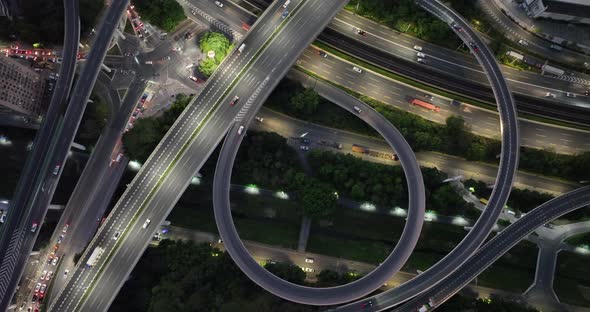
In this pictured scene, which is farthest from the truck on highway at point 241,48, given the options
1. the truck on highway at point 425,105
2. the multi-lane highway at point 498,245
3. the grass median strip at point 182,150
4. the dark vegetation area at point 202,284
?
the multi-lane highway at point 498,245

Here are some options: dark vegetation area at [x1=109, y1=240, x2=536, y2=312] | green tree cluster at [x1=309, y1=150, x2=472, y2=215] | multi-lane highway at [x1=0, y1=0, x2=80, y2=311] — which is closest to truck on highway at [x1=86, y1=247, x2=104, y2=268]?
dark vegetation area at [x1=109, y1=240, x2=536, y2=312]

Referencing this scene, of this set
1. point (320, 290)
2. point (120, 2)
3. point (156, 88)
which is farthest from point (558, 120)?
point (120, 2)

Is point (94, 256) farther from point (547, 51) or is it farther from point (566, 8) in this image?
point (566, 8)

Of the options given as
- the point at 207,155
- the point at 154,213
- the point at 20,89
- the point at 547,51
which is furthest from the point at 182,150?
the point at 547,51

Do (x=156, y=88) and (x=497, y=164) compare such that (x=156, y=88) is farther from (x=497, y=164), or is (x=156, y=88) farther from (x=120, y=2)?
(x=497, y=164)

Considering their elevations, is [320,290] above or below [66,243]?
below

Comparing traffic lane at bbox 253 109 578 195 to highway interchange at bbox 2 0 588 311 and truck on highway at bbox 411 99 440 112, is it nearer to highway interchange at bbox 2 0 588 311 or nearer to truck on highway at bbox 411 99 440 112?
highway interchange at bbox 2 0 588 311

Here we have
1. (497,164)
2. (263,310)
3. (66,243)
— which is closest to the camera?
(263,310)
